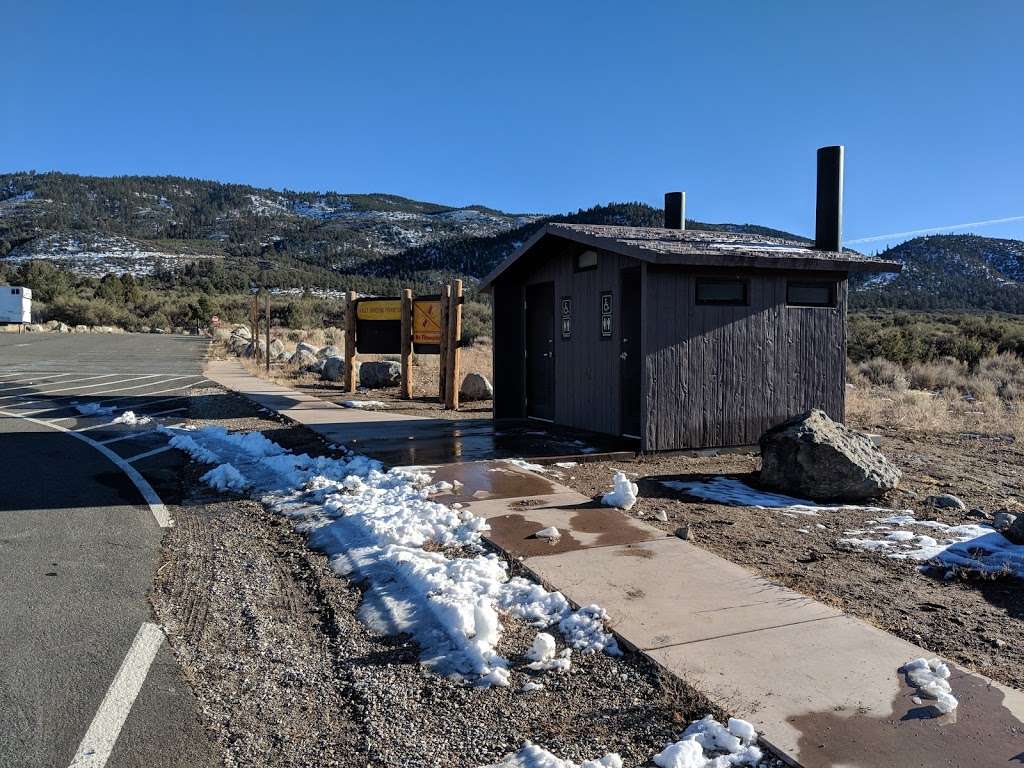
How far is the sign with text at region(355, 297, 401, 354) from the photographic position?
692 inches

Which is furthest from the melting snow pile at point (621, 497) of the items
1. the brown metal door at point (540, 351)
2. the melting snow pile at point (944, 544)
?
the brown metal door at point (540, 351)

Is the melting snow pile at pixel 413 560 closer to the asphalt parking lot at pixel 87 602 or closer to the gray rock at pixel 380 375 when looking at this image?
the asphalt parking lot at pixel 87 602

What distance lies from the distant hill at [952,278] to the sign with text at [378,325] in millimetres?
52341

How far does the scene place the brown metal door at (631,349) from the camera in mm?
11531

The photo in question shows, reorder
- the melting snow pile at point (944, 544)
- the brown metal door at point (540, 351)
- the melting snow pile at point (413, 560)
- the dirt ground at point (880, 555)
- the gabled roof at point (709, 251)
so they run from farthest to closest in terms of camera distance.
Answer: the brown metal door at point (540, 351) < the gabled roof at point (709, 251) < the melting snow pile at point (944, 544) < the dirt ground at point (880, 555) < the melting snow pile at point (413, 560)

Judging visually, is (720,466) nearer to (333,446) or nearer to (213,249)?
(333,446)

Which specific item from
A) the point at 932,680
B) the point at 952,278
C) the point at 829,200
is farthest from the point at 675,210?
the point at 952,278

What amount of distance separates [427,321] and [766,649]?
13.4 metres

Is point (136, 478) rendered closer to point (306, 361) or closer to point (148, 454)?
point (148, 454)

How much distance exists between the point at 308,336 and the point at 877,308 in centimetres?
4066

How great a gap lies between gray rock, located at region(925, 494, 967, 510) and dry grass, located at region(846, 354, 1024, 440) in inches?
236

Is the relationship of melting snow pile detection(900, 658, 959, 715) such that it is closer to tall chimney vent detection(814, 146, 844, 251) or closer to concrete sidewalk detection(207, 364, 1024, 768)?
concrete sidewalk detection(207, 364, 1024, 768)

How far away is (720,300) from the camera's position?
34.9 ft

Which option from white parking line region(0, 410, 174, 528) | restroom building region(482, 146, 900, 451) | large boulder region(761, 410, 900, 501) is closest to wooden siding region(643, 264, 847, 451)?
restroom building region(482, 146, 900, 451)
